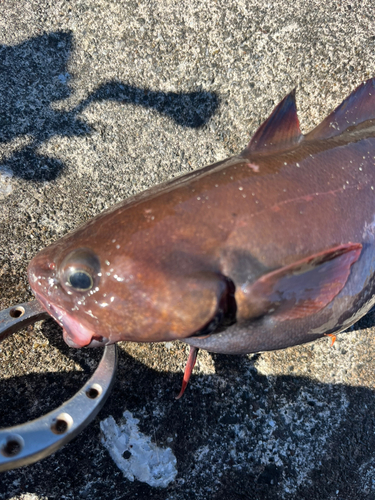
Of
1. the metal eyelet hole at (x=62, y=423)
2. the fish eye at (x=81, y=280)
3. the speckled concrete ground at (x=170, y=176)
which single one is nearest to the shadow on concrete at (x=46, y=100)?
the speckled concrete ground at (x=170, y=176)

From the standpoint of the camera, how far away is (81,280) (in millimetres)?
1596

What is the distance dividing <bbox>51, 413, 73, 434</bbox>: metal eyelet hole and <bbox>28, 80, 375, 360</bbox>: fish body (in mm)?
341

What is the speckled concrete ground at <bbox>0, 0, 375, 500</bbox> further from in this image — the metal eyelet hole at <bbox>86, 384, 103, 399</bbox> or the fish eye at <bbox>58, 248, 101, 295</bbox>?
the fish eye at <bbox>58, 248, 101, 295</bbox>

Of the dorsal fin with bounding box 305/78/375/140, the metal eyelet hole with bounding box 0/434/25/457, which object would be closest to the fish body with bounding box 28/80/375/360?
the dorsal fin with bounding box 305/78/375/140

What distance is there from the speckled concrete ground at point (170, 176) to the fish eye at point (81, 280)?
75 centimetres

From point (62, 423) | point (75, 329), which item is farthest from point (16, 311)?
point (62, 423)

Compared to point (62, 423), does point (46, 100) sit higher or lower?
higher

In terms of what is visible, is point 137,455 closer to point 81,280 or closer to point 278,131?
point 81,280

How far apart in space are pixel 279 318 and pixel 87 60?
2110 mm

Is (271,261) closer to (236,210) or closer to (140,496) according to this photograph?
(236,210)

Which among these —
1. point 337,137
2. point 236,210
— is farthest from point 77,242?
point 337,137

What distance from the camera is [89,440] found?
2102 mm

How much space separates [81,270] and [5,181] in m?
1.19

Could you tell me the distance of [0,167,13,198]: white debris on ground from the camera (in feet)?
7.77
